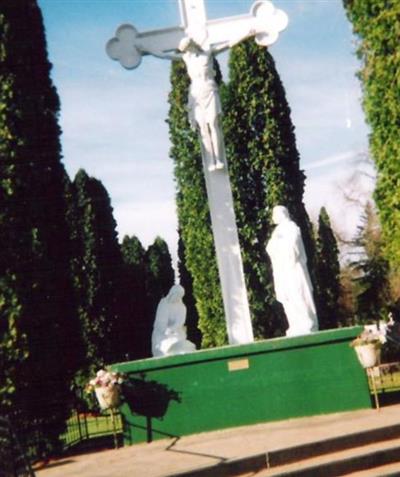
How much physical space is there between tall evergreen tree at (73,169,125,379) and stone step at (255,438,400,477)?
12097 mm

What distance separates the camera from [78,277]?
17.5 m

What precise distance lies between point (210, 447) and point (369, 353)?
2.38 metres

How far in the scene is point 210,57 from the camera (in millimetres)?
9750

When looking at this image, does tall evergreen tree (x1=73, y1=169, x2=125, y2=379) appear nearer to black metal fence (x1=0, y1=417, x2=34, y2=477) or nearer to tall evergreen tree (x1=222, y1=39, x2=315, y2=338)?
tall evergreen tree (x1=222, y1=39, x2=315, y2=338)

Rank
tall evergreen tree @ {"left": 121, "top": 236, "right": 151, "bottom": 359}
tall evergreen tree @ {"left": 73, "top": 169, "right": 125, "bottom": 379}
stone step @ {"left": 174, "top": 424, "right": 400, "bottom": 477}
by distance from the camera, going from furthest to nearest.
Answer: tall evergreen tree @ {"left": 121, "top": 236, "right": 151, "bottom": 359} < tall evergreen tree @ {"left": 73, "top": 169, "right": 125, "bottom": 379} < stone step @ {"left": 174, "top": 424, "right": 400, "bottom": 477}

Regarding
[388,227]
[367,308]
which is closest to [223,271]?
[388,227]

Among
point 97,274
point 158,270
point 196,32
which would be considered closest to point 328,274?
point 158,270

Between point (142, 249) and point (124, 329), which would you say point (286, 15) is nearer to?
point (124, 329)

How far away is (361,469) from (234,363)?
8.54 ft

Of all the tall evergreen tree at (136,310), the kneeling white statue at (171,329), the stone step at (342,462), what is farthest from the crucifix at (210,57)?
the tall evergreen tree at (136,310)

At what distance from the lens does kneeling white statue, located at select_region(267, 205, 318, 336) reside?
8758 millimetres

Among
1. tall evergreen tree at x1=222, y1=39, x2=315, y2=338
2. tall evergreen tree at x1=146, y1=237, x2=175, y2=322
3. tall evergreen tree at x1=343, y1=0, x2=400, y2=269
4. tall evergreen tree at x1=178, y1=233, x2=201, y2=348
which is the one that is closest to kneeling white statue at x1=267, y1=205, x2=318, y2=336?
tall evergreen tree at x1=343, y1=0, x2=400, y2=269

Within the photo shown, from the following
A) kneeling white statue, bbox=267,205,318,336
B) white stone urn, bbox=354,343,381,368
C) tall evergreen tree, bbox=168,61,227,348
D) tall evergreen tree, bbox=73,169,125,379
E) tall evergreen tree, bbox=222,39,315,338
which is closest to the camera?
white stone urn, bbox=354,343,381,368

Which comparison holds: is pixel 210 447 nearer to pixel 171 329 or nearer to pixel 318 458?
pixel 318 458
